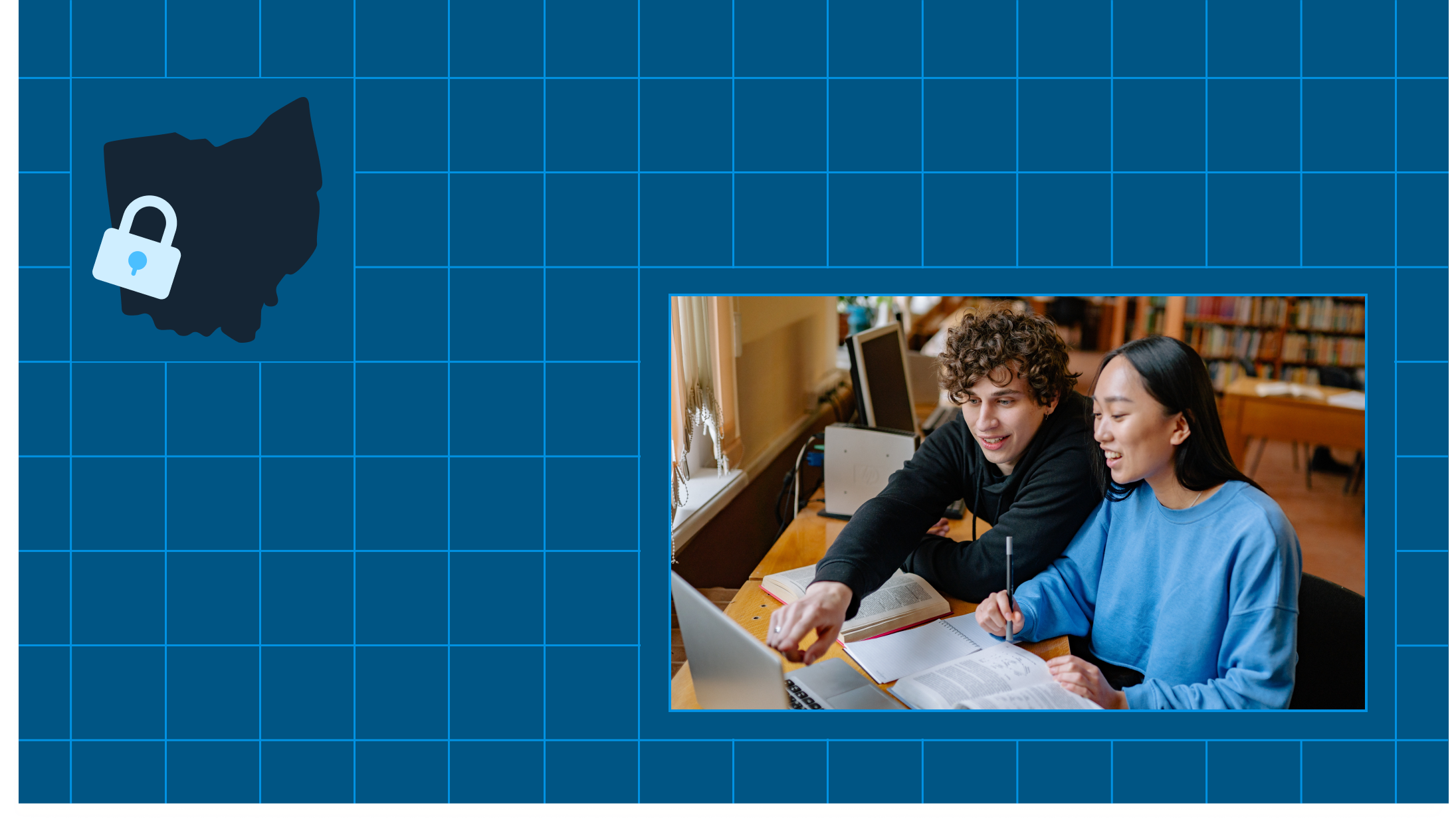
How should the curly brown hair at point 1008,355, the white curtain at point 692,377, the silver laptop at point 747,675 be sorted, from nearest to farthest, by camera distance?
the silver laptop at point 747,675, the white curtain at point 692,377, the curly brown hair at point 1008,355

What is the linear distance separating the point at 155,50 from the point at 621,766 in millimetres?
1526

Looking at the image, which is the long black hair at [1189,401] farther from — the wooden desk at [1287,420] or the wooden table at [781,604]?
the wooden desk at [1287,420]

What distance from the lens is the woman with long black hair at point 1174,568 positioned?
1.51 meters

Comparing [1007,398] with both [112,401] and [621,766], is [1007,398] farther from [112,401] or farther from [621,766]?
[112,401]

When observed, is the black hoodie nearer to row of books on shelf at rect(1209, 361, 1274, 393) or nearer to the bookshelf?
the bookshelf

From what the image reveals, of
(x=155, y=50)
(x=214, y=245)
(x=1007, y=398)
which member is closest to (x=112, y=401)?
(x=214, y=245)

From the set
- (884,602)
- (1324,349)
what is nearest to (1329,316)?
(1324,349)

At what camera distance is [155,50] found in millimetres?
1613

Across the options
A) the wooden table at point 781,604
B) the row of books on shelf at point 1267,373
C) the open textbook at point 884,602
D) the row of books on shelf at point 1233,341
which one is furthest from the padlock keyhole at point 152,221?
the row of books on shelf at point 1233,341

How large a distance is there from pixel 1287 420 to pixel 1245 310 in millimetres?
2207

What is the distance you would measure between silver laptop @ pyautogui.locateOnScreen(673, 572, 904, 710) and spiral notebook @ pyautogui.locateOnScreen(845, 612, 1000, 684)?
0.11 feet

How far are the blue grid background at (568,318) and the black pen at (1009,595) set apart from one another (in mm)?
170

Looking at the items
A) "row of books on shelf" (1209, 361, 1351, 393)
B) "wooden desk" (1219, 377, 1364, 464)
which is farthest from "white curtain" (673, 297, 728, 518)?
"row of books on shelf" (1209, 361, 1351, 393)

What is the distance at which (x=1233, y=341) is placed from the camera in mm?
6840
